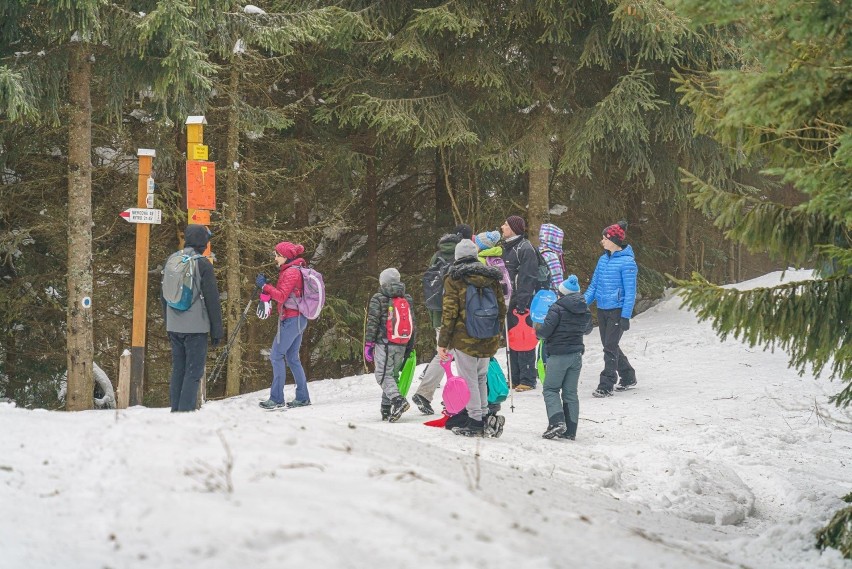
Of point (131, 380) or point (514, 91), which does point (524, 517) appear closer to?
point (131, 380)

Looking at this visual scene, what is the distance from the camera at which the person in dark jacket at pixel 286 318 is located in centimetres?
1110

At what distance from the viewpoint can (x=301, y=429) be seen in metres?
6.16

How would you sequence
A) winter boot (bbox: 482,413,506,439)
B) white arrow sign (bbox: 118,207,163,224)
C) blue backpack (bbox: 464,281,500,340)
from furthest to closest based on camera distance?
white arrow sign (bbox: 118,207,163,224) < winter boot (bbox: 482,413,506,439) < blue backpack (bbox: 464,281,500,340)

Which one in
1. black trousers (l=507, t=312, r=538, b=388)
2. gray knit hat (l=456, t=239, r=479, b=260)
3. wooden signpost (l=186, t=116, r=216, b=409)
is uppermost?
wooden signpost (l=186, t=116, r=216, b=409)

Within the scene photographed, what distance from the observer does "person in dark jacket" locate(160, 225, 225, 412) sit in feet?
29.8

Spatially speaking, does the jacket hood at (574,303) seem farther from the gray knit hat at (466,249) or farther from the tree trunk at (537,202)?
the tree trunk at (537,202)

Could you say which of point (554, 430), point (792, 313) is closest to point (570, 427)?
point (554, 430)

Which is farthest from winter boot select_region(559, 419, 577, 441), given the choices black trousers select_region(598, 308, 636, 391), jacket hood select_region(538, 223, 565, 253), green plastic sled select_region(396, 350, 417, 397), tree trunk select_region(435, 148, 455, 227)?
tree trunk select_region(435, 148, 455, 227)

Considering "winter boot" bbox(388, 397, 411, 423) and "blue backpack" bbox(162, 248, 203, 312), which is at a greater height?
"blue backpack" bbox(162, 248, 203, 312)

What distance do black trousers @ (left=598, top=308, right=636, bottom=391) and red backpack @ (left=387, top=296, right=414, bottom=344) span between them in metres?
3.31

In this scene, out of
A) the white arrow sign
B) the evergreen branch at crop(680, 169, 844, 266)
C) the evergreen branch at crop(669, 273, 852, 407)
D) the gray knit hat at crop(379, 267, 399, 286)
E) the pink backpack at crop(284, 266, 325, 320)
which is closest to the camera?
the evergreen branch at crop(669, 273, 852, 407)

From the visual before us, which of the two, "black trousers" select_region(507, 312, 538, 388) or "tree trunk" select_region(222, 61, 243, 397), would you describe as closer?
"black trousers" select_region(507, 312, 538, 388)

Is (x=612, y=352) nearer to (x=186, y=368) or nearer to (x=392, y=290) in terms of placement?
(x=392, y=290)

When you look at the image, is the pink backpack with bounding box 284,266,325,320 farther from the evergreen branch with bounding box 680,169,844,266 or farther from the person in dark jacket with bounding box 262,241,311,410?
the evergreen branch with bounding box 680,169,844,266
